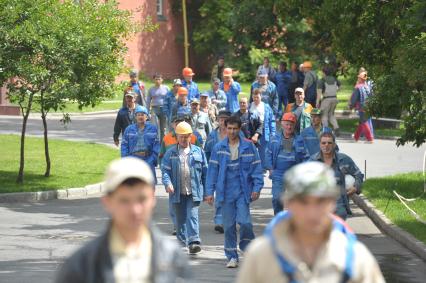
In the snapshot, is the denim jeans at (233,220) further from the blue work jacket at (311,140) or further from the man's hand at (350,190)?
the blue work jacket at (311,140)

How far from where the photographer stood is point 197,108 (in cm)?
2077

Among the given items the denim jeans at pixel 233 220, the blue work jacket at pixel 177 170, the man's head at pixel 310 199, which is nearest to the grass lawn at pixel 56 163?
the blue work jacket at pixel 177 170

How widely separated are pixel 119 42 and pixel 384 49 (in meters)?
5.73

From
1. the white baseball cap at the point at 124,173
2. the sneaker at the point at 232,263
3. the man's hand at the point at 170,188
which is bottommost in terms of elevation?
the sneaker at the point at 232,263

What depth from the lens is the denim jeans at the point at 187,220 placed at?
14752 millimetres

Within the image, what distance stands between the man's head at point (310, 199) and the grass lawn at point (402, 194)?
10327 mm

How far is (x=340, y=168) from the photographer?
43.3 feet

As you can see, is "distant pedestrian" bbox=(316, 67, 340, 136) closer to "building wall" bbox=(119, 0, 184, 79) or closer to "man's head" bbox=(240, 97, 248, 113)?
"man's head" bbox=(240, 97, 248, 113)

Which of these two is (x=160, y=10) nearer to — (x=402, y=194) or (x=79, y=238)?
(x=402, y=194)

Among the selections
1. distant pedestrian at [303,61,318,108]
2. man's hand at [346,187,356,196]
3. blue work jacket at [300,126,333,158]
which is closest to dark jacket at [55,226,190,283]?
man's hand at [346,187,356,196]

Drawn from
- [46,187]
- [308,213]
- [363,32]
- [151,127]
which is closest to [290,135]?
[151,127]

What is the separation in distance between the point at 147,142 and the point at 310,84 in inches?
567

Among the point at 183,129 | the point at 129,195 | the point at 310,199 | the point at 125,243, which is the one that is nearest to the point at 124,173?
the point at 129,195

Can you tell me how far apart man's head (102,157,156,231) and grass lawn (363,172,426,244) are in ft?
34.6
